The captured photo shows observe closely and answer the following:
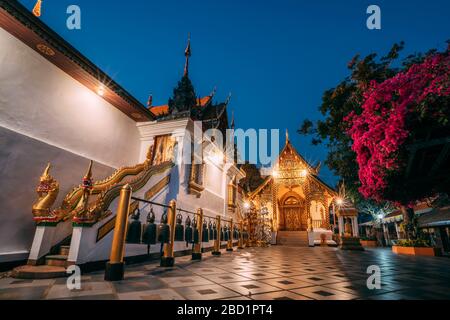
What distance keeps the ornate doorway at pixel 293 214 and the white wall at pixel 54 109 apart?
54.8 feet

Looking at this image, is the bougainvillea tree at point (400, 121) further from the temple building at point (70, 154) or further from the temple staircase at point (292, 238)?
the temple staircase at point (292, 238)

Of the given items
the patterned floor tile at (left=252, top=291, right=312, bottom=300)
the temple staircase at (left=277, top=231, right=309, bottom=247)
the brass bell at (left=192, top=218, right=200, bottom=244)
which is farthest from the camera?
the temple staircase at (left=277, top=231, right=309, bottom=247)

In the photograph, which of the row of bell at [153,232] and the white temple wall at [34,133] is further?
the white temple wall at [34,133]

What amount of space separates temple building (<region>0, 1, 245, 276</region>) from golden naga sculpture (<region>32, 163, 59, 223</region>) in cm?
2

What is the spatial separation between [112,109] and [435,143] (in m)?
9.21

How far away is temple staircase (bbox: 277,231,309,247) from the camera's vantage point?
1698cm

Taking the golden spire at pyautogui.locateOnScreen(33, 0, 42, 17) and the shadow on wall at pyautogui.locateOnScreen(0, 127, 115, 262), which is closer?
the shadow on wall at pyautogui.locateOnScreen(0, 127, 115, 262)

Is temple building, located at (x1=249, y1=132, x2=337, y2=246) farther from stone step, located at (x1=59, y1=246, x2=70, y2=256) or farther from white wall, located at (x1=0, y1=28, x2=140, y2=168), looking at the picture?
stone step, located at (x1=59, y1=246, x2=70, y2=256)

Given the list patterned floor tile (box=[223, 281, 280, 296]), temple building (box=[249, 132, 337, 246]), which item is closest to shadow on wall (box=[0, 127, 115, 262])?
patterned floor tile (box=[223, 281, 280, 296])

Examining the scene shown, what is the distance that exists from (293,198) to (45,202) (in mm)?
20085

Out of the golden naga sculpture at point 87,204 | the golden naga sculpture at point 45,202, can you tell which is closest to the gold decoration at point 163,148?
the golden naga sculpture at point 87,204

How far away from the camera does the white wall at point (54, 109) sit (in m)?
4.52
